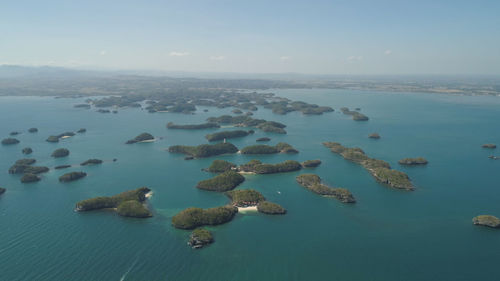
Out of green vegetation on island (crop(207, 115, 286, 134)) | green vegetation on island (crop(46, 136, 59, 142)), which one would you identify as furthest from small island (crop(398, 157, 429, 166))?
green vegetation on island (crop(46, 136, 59, 142))

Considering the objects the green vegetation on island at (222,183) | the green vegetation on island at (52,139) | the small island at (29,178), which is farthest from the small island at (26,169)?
the green vegetation on island at (222,183)

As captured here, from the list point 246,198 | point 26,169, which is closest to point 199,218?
→ point 246,198

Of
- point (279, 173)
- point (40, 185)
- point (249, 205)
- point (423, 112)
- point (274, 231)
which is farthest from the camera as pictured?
point (423, 112)

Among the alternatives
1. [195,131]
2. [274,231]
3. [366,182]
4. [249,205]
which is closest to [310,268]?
[274,231]

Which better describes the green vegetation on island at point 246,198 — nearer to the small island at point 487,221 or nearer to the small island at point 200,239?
the small island at point 200,239

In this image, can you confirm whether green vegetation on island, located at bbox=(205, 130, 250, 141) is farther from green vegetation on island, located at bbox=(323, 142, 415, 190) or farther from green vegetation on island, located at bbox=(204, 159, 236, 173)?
green vegetation on island, located at bbox=(204, 159, 236, 173)

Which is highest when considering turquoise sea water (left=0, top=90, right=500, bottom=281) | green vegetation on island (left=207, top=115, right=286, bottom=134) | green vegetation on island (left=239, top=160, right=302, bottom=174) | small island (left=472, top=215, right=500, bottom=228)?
green vegetation on island (left=207, top=115, right=286, bottom=134)

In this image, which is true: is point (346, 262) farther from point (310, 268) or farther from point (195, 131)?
point (195, 131)
